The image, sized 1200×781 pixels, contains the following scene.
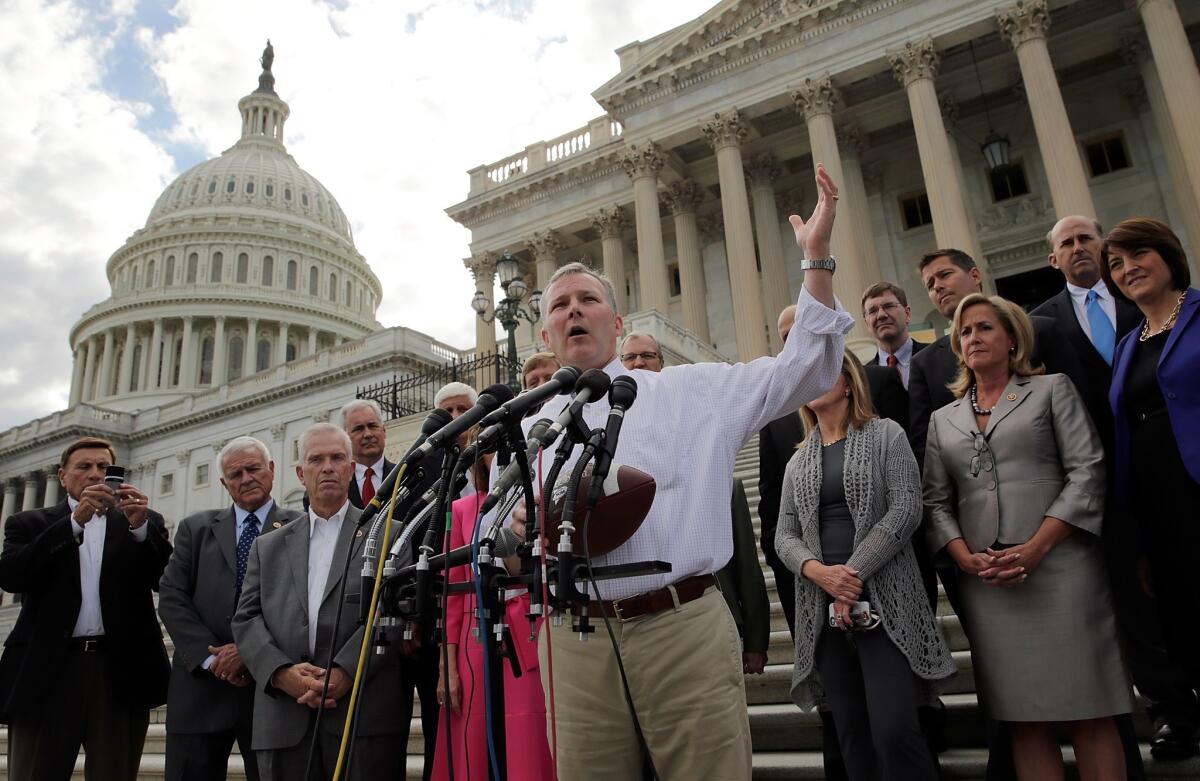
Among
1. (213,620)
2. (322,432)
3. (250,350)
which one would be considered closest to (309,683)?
(213,620)

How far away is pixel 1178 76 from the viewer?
19062 millimetres

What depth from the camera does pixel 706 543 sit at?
283cm

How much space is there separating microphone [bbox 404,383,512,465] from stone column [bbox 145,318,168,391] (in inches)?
2933

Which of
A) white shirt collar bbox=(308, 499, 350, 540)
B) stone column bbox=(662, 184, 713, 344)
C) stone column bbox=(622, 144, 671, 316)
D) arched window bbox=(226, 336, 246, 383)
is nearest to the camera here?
white shirt collar bbox=(308, 499, 350, 540)

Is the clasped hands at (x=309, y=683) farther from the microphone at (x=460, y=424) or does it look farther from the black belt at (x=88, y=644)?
the microphone at (x=460, y=424)

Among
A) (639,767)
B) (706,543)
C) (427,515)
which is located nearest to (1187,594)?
(706,543)

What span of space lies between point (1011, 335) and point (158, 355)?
7715cm

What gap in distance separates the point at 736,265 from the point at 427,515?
21.8 m

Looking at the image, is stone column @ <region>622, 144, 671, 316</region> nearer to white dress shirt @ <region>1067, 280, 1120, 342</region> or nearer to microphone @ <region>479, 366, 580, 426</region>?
white dress shirt @ <region>1067, 280, 1120, 342</region>

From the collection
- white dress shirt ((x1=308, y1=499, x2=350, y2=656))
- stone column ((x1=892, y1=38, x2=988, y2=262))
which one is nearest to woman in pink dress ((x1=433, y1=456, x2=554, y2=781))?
white dress shirt ((x1=308, y1=499, x2=350, y2=656))

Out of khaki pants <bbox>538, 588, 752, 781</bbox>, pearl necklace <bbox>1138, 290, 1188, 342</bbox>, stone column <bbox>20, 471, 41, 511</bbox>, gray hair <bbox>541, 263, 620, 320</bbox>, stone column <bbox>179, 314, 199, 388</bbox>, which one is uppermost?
stone column <bbox>179, 314, 199, 388</bbox>

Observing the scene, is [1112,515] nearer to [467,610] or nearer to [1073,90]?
[467,610]

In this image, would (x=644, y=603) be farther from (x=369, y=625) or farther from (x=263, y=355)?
(x=263, y=355)

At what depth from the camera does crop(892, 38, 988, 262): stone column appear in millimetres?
20531
